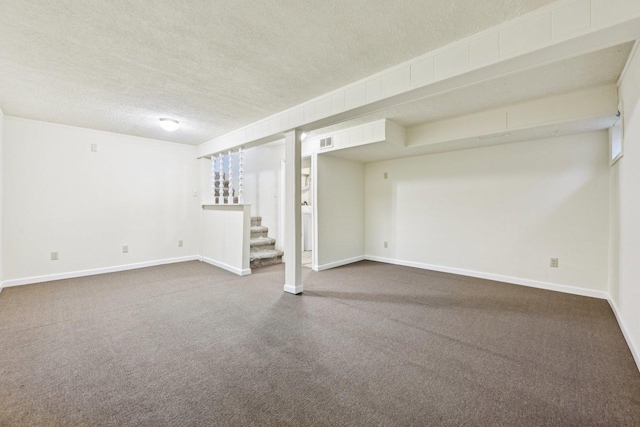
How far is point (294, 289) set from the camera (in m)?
3.52

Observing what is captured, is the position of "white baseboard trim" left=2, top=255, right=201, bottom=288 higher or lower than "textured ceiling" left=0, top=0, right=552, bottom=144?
lower

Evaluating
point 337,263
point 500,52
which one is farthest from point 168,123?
point 500,52

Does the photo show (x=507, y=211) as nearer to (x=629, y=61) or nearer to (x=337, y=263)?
(x=629, y=61)

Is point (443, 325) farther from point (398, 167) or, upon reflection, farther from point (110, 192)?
point (110, 192)

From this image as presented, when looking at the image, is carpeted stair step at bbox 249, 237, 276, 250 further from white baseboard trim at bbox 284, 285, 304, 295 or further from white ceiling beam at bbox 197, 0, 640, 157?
white ceiling beam at bbox 197, 0, 640, 157

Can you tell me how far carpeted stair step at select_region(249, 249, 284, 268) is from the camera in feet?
16.3

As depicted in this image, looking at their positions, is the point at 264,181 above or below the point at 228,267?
above

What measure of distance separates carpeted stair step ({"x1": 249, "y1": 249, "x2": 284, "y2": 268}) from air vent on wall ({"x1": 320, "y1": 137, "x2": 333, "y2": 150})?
223cm

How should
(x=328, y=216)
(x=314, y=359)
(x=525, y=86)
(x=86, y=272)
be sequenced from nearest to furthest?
(x=314, y=359) < (x=525, y=86) < (x=86, y=272) < (x=328, y=216)

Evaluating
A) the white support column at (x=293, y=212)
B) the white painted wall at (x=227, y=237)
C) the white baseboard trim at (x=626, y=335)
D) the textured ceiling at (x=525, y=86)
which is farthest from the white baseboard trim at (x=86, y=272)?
the white baseboard trim at (x=626, y=335)

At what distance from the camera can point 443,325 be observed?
8.58 ft

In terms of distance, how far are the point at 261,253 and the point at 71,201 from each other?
3.10 meters

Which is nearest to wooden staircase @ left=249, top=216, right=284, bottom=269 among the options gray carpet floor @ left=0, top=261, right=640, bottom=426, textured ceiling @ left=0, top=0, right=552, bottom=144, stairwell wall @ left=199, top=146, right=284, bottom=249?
stairwell wall @ left=199, top=146, right=284, bottom=249

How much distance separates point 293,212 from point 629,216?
3210 millimetres
